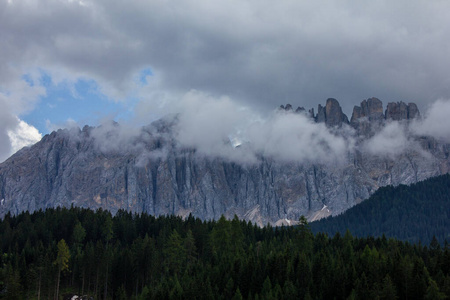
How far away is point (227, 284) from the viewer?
298 feet

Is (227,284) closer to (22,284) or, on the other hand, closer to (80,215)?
(22,284)

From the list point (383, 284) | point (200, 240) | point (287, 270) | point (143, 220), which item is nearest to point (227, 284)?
point (287, 270)

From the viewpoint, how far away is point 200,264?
109188mm

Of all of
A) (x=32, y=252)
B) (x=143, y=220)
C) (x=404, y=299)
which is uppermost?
(x=143, y=220)

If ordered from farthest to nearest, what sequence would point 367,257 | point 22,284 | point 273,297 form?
point 22,284, point 367,257, point 273,297

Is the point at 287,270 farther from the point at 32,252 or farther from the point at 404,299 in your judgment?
the point at 32,252

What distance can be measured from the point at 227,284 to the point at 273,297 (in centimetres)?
1143

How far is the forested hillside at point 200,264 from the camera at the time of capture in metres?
87.6

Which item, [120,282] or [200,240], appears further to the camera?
[200,240]

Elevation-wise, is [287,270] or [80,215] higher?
[80,215]

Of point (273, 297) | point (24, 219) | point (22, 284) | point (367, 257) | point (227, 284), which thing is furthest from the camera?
point (24, 219)

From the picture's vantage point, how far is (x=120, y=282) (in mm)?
113938

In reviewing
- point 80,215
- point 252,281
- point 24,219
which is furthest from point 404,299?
point 24,219

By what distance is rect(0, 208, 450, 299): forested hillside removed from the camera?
8756 centimetres
